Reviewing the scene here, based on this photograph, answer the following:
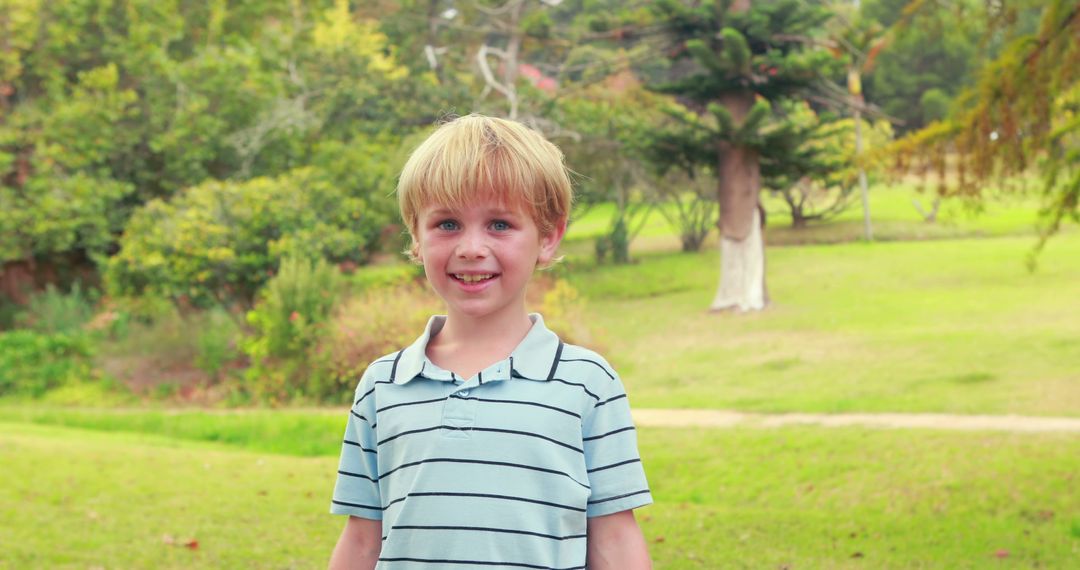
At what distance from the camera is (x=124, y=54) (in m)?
18.9

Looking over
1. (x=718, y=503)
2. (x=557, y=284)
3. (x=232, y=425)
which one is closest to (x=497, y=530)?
(x=718, y=503)

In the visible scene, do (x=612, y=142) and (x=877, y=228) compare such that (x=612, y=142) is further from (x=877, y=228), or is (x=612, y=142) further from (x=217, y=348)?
(x=877, y=228)

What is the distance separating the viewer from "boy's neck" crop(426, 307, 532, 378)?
1.99m

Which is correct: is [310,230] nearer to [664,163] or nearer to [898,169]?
[664,163]

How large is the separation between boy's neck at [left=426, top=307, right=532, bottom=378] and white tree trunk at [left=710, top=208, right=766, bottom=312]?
18001 millimetres

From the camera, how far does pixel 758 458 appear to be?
8383 millimetres

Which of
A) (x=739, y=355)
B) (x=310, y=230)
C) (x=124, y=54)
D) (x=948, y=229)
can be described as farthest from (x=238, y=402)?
(x=948, y=229)

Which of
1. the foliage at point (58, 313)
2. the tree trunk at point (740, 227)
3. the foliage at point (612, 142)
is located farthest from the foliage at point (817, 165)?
the foliage at point (58, 313)

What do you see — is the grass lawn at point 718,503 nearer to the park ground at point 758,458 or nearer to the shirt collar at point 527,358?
the park ground at point 758,458

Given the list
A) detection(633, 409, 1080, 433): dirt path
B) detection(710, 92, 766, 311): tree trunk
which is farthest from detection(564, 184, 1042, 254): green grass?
detection(633, 409, 1080, 433): dirt path

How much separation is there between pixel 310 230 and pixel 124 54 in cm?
568

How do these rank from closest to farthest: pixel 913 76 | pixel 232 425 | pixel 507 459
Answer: pixel 507 459 → pixel 232 425 → pixel 913 76

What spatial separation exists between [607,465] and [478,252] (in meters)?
0.42

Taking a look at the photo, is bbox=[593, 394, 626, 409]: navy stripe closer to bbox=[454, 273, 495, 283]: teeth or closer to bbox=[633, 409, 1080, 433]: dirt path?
bbox=[454, 273, 495, 283]: teeth
